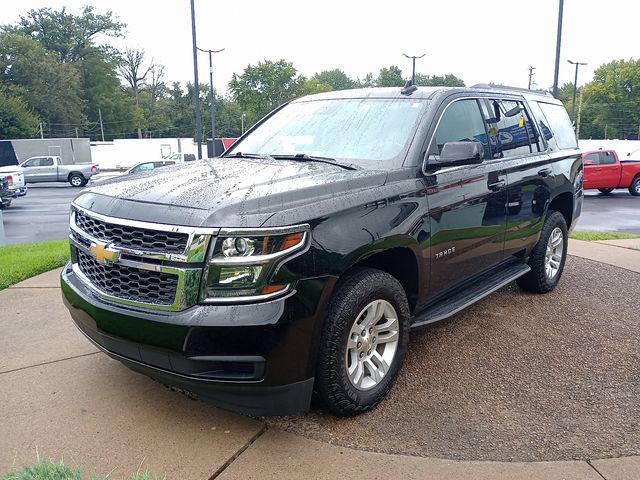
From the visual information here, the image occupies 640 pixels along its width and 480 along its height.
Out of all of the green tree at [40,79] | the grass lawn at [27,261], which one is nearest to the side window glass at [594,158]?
the grass lawn at [27,261]

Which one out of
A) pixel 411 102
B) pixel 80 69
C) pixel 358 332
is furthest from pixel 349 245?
pixel 80 69

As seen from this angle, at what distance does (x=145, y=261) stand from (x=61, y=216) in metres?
15.2

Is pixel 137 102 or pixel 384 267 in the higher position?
pixel 137 102

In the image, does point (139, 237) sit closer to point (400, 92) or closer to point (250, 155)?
point (250, 155)

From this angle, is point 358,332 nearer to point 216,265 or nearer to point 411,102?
point 216,265

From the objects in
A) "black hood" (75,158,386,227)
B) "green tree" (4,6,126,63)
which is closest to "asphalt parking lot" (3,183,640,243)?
"black hood" (75,158,386,227)

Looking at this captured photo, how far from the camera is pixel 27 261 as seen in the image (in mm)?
6602

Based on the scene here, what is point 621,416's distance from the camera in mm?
3201

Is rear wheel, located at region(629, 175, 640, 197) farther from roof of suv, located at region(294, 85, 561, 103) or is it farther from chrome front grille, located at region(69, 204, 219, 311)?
chrome front grille, located at region(69, 204, 219, 311)

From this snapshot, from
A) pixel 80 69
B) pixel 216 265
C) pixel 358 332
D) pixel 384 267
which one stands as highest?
pixel 80 69

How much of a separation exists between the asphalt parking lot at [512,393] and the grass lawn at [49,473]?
95cm

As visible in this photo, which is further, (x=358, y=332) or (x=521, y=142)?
(x=521, y=142)

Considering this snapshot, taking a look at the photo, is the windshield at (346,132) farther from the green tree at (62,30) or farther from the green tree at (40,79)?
the green tree at (62,30)

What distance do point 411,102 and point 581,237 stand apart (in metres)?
6.43
